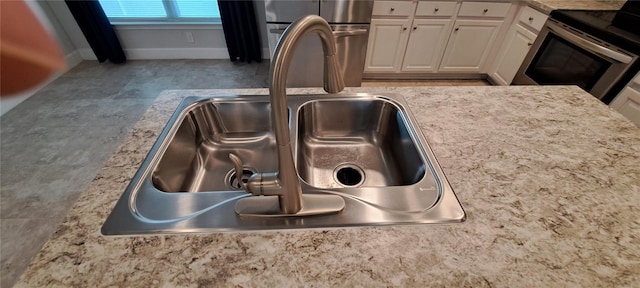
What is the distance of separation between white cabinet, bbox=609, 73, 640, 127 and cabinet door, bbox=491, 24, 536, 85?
0.81m

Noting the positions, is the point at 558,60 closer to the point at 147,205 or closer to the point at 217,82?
the point at 147,205

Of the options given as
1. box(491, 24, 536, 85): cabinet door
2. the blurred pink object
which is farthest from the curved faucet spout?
box(491, 24, 536, 85): cabinet door

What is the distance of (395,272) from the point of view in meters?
0.47

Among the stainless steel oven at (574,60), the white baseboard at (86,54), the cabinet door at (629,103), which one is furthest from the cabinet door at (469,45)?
the white baseboard at (86,54)

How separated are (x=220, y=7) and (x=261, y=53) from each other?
66cm

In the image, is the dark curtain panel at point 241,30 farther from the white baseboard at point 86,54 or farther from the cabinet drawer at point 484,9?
the cabinet drawer at point 484,9

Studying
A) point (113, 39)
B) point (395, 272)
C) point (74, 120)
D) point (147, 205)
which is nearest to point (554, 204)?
point (395, 272)

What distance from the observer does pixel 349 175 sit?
3.10 ft

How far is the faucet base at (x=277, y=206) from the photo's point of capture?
1.83 feet

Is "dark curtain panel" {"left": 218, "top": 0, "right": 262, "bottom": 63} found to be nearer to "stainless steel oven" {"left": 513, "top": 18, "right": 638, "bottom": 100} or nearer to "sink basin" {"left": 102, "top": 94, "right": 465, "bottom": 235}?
"sink basin" {"left": 102, "top": 94, "right": 465, "bottom": 235}

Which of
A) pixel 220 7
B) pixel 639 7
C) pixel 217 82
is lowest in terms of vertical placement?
pixel 217 82

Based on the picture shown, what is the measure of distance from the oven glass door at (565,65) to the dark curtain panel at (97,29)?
4.28 meters

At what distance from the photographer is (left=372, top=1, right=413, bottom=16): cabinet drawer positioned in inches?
89.7

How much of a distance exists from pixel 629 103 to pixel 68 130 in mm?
4011
